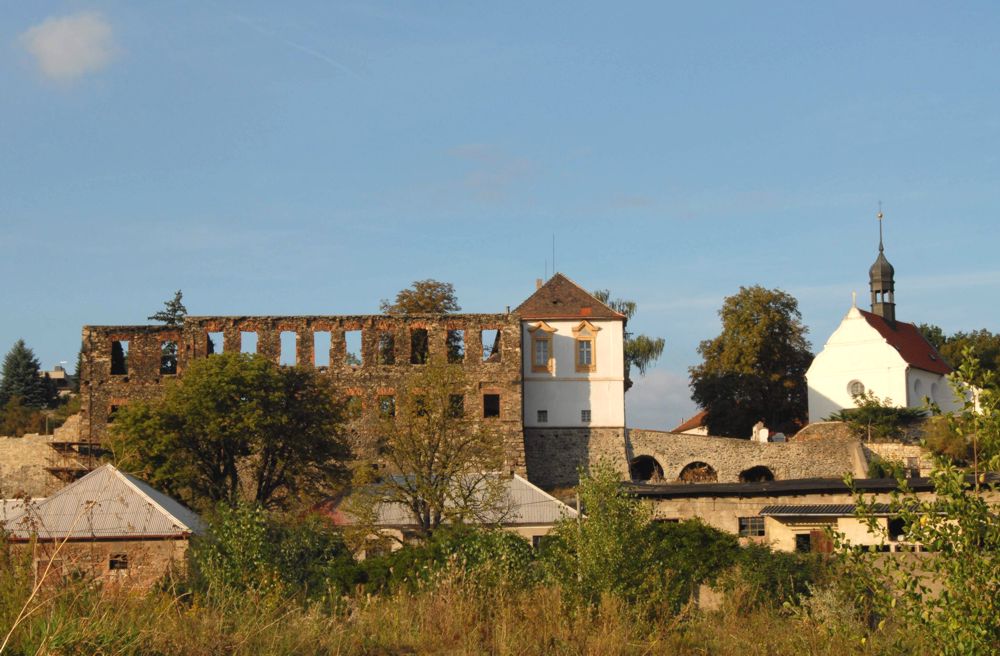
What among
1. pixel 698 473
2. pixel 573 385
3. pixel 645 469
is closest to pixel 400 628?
pixel 573 385

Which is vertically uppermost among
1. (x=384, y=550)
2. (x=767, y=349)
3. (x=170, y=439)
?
(x=767, y=349)

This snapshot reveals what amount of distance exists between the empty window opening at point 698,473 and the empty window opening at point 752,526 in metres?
14.3

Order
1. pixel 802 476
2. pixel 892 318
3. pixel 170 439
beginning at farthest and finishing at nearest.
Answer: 1. pixel 892 318
2. pixel 802 476
3. pixel 170 439

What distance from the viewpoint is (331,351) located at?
51250mm

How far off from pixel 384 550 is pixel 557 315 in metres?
19.9

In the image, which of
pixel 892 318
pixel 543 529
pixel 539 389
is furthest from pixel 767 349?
pixel 543 529

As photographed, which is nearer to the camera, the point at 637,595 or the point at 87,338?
the point at 637,595

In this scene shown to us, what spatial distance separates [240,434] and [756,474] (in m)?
19.8

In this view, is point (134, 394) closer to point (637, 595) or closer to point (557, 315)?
point (557, 315)

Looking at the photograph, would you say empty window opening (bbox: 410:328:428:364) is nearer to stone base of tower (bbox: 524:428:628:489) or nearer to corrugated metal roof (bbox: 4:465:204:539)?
stone base of tower (bbox: 524:428:628:489)

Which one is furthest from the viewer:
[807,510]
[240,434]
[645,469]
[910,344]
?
[910,344]

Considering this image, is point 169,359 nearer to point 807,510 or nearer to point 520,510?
point 520,510

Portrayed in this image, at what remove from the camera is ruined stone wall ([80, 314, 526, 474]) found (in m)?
50.5

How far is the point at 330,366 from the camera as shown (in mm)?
50969
